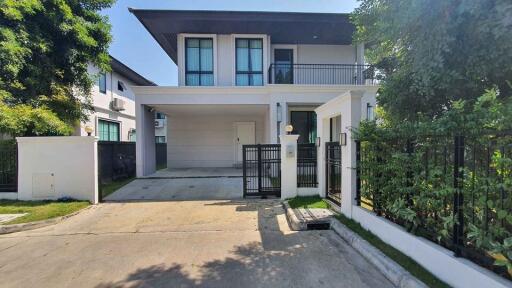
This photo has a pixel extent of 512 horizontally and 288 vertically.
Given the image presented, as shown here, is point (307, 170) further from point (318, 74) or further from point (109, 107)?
point (109, 107)

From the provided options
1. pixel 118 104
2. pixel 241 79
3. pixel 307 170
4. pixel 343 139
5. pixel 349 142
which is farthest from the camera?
pixel 118 104

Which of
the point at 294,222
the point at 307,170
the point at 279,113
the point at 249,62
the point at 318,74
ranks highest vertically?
the point at 249,62

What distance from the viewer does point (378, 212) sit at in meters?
4.73

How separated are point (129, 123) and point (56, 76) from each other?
909 cm

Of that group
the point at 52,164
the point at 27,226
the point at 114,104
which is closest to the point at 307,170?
the point at 27,226

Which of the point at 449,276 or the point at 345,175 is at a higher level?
the point at 345,175

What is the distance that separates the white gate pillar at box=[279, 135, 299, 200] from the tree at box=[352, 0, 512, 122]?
10.1ft

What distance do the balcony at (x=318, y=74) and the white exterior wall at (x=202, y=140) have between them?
3.36m

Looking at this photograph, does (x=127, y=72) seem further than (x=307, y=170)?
Yes

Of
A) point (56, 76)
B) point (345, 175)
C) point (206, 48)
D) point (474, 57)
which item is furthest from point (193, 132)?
point (474, 57)

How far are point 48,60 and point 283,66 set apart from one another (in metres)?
9.41

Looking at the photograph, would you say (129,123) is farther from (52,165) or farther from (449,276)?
(449,276)

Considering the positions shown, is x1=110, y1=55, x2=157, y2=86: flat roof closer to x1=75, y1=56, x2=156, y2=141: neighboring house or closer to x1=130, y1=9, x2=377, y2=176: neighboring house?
x1=75, y1=56, x2=156, y2=141: neighboring house

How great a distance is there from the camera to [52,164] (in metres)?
7.77
